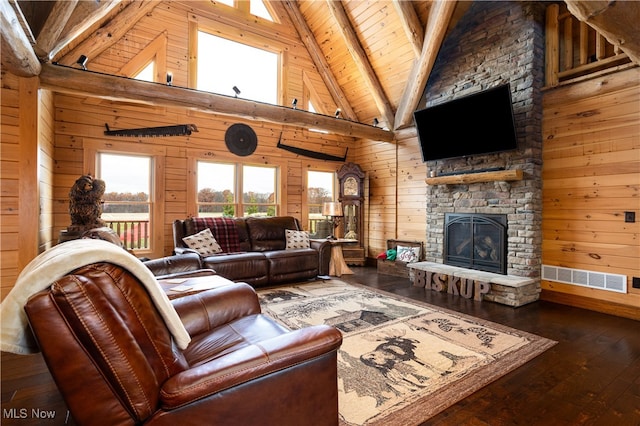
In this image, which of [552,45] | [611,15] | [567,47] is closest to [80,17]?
[611,15]

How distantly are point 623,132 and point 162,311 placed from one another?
4.80m

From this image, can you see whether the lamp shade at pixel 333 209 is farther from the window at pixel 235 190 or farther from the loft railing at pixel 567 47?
the loft railing at pixel 567 47

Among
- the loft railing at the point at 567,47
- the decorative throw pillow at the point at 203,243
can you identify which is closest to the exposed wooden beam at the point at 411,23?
the loft railing at the point at 567,47

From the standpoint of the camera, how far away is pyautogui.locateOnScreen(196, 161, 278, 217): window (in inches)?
223

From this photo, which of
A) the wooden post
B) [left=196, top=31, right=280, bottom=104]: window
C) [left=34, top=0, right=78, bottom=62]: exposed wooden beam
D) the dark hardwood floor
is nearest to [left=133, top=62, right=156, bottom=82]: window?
[left=196, top=31, right=280, bottom=104]: window

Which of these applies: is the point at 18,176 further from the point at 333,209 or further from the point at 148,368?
the point at 333,209

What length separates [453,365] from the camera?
93.0 inches

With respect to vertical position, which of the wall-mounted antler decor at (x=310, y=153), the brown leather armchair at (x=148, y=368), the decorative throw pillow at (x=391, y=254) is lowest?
the decorative throw pillow at (x=391, y=254)

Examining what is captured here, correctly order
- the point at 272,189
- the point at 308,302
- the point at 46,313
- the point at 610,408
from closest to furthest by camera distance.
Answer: the point at 46,313 < the point at 610,408 < the point at 308,302 < the point at 272,189

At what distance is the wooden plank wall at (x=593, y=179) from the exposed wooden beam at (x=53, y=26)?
5.57 metres

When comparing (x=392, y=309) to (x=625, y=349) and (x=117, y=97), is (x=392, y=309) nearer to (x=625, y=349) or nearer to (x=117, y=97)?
(x=625, y=349)

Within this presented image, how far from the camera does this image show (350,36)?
5.60m

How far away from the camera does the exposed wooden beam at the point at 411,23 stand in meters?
4.62

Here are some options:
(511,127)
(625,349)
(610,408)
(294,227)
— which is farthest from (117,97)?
(625,349)
